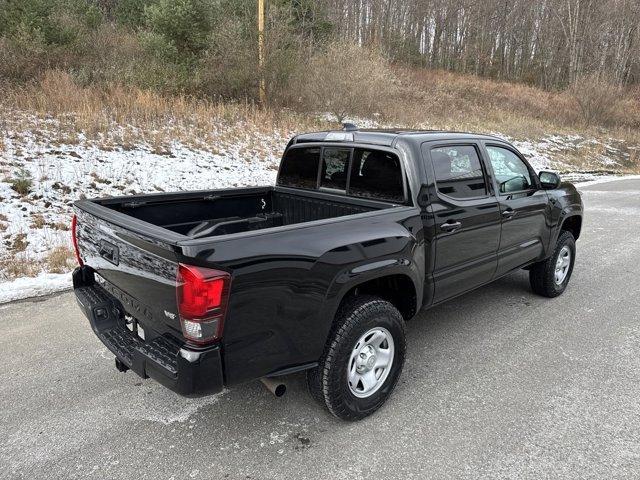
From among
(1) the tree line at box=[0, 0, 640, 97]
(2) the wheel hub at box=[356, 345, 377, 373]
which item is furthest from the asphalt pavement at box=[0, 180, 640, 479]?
(1) the tree line at box=[0, 0, 640, 97]

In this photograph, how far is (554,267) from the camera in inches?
192

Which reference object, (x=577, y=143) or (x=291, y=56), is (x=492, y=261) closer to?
(x=291, y=56)

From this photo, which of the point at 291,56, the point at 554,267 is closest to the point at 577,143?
the point at 291,56

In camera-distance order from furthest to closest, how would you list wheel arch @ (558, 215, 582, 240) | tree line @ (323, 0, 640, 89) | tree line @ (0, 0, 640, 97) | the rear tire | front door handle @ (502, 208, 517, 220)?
tree line @ (323, 0, 640, 89) < tree line @ (0, 0, 640, 97) < wheel arch @ (558, 215, 582, 240) < the rear tire < front door handle @ (502, 208, 517, 220)

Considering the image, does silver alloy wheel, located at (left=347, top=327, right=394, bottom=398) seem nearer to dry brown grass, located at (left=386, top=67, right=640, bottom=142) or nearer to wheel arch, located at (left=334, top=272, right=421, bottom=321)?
wheel arch, located at (left=334, top=272, right=421, bottom=321)

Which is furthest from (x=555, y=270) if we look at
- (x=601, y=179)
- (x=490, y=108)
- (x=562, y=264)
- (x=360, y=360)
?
(x=490, y=108)

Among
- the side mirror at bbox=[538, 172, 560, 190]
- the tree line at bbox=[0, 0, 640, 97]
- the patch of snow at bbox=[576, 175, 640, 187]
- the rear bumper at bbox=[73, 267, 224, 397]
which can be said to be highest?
the tree line at bbox=[0, 0, 640, 97]

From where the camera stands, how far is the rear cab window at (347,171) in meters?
3.45

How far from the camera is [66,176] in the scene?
27.8 feet

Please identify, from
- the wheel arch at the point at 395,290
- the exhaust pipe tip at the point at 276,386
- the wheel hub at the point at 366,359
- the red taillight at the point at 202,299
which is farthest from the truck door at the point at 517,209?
the red taillight at the point at 202,299

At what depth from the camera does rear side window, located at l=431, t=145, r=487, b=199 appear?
350 cm

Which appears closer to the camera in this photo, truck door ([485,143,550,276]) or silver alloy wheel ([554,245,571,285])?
truck door ([485,143,550,276])

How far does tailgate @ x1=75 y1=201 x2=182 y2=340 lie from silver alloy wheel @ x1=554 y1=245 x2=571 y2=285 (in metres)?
4.17

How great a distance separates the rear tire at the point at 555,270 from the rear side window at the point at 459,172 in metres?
1.54
